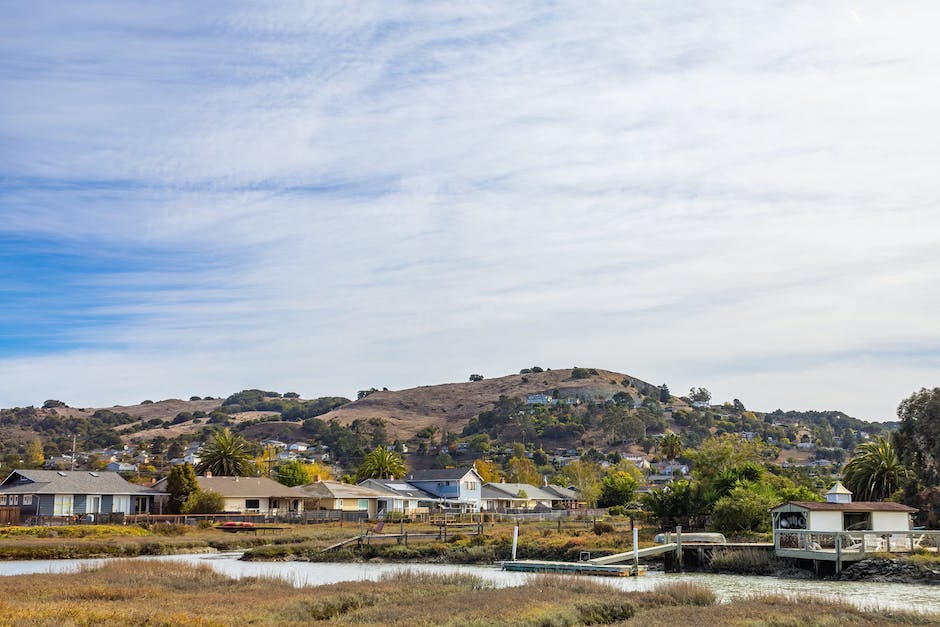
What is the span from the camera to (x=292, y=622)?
25484 mm

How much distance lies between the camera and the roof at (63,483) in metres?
77.1

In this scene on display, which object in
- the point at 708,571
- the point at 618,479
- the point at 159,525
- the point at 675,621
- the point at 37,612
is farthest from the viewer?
the point at 618,479

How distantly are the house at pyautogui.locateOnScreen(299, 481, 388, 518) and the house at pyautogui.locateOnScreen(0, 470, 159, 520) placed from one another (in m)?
16.2

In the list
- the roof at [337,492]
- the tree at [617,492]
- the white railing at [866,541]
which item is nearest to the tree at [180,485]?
the roof at [337,492]

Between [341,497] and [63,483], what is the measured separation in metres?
25.9

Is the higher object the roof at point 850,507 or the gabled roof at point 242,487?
the roof at point 850,507

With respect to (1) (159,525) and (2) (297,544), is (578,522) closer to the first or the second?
(2) (297,544)

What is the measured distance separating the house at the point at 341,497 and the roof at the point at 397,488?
10.4ft

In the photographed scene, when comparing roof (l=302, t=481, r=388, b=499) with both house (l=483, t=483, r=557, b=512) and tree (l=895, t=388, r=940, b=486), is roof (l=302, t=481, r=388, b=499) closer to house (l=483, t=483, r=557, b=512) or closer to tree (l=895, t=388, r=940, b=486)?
house (l=483, t=483, r=557, b=512)

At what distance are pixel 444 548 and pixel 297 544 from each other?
409 inches

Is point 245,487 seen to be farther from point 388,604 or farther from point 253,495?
point 388,604

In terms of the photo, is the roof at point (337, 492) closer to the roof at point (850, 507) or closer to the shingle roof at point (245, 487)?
the shingle roof at point (245, 487)

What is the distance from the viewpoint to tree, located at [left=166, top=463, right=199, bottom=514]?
83.2 meters

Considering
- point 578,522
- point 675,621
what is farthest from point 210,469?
point 675,621
